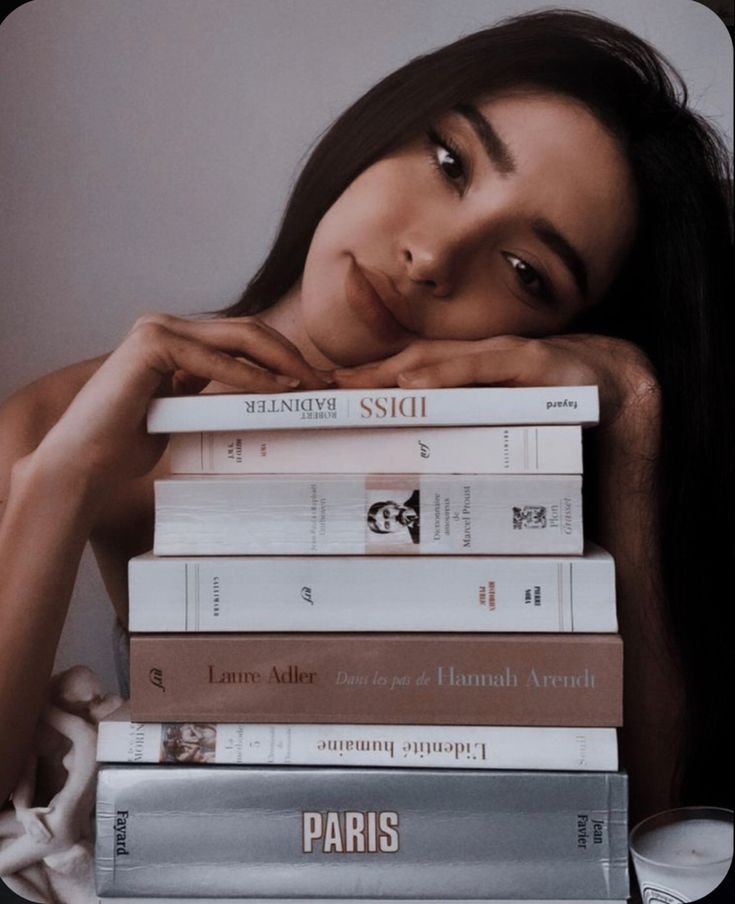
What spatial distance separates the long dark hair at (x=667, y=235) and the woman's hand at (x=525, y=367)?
0.02 m

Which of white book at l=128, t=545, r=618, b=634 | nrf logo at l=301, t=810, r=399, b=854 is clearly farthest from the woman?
nrf logo at l=301, t=810, r=399, b=854

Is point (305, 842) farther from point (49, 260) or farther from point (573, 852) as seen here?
point (49, 260)

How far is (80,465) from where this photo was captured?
101cm

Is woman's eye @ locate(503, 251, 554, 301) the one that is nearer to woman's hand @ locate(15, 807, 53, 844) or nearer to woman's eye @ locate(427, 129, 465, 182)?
woman's eye @ locate(427, 129, 465, 182)

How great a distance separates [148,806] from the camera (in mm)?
950

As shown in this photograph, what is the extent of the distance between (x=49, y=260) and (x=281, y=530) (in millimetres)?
390

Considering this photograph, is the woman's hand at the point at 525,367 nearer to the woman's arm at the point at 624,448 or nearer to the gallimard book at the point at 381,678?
the woman's arm at the point at 624,448

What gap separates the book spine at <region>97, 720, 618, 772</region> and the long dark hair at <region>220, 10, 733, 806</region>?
0.18 metres

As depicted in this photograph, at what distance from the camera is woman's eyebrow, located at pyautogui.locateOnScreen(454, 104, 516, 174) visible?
1.00m

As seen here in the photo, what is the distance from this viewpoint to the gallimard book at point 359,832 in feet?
3.03

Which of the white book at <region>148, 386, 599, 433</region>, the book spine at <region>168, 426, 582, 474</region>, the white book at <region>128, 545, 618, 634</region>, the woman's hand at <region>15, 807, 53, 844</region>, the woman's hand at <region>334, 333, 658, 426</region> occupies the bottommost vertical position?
the woman's hand at <region>15, 807, 53, 844</region>

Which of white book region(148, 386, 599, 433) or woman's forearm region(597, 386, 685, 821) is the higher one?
white book region(148, 386, 599, 433)

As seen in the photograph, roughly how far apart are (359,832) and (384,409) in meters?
0.39

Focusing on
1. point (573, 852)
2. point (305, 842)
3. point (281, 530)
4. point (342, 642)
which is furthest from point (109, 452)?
point (573, 852)
